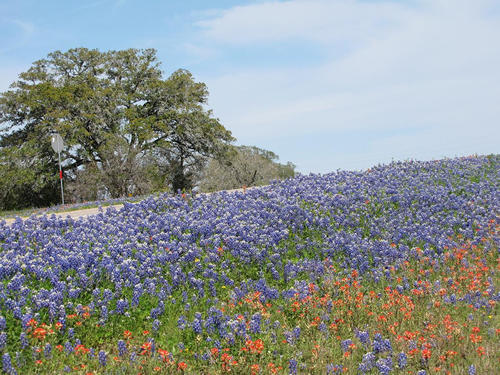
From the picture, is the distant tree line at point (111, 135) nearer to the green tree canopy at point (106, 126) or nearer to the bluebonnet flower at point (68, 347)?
the green tree canopy at point (106, 126)

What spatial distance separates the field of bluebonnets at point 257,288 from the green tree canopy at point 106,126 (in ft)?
81.7

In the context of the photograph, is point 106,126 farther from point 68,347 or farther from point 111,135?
point 68,347

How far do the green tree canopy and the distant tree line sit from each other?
0.08 metres

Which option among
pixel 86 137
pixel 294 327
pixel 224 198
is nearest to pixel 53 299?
pixel 294 327

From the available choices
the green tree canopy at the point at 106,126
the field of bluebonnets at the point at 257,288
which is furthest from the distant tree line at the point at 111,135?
the field of bluebonnets at the point at 257,288

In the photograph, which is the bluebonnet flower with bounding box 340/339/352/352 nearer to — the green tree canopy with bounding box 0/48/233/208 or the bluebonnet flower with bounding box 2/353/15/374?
the bluebonnet flower with bounding box 2/353/15/374

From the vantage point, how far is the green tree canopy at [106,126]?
35906mm

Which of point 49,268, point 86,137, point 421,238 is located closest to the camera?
point 49,268

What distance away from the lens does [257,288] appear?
8453mm

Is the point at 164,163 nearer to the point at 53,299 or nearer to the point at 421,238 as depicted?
the point at 421,238

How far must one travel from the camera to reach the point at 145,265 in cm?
891

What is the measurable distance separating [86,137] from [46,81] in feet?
22.0

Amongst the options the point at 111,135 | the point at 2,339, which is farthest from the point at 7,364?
the point at 111,135

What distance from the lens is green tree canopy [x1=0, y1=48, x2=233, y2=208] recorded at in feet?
118
